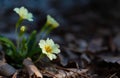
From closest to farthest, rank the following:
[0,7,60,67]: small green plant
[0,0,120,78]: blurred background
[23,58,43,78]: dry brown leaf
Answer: [23,58,43,78]: dry brown leaf, [0,7,60,67]: small green plant, [0,0,120,78]: blurred background

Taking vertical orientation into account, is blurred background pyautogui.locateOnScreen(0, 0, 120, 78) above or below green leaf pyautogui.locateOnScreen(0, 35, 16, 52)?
above

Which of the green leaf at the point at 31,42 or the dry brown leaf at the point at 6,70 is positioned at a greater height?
the green leaf at the point at 31,42

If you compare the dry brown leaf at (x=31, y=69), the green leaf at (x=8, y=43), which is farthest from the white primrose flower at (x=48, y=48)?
the green leaf at (x=8, y=43)

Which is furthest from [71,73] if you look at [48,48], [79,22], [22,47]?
[79,22]

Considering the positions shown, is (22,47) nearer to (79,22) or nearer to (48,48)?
(48,48)

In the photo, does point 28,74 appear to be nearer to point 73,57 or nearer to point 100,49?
point 73,57

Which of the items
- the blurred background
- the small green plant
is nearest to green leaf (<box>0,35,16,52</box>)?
the small green plant

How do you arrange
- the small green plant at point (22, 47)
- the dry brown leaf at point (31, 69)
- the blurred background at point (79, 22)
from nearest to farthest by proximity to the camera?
the dry brown leaf at point (31, 69) < the small green plant at point (22, 47) < the blurred background at point (79, 22)

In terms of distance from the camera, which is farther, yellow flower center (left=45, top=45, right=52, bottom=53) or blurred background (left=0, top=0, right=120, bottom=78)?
blurred background (left=0, top=0, right=120, bottom=78)

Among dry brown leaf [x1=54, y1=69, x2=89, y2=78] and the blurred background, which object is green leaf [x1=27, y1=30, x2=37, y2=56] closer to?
dry brown leaf [x1=54, y1=69, x2=89, y2=78]

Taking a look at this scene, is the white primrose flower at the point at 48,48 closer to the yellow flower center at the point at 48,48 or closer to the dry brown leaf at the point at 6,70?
the yellow flower center at the point at 48,48

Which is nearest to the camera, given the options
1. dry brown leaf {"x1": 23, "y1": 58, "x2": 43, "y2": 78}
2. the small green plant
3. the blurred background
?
dry brown leaf {"x1": 23, "y1": 58, "x2": 43, "y2": 78}
